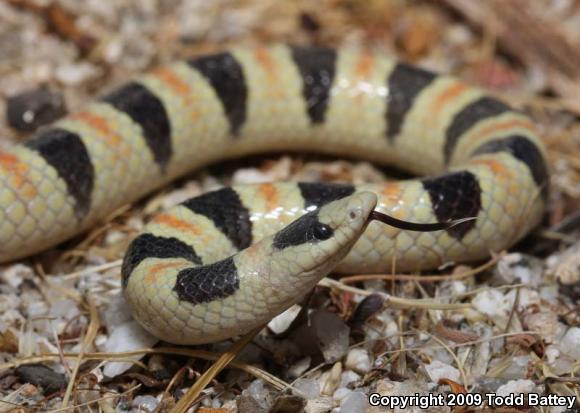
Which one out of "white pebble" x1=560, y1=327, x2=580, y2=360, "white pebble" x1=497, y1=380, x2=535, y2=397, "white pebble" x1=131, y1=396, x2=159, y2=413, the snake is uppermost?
the snake

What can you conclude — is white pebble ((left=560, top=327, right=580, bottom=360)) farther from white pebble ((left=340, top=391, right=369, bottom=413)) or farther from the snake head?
the snake head

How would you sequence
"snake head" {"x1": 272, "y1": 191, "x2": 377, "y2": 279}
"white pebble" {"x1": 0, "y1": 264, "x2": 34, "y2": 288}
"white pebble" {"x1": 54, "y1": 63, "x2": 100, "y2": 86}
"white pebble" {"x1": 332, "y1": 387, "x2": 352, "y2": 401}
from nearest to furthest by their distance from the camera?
"snake head" {"x1": 272, "y1": 191, "x2": 377, "y2": 279}
"white pebble" {"x1": 332, "y1": 387, "x2": 352, "y2": 401}
"white pebble" {"x1": 0, "y1": 264, "x2": 34, "y2": 288}
"white pebble" {"x1": 54, "y1": 63, "x2": 100, "y2": 86}

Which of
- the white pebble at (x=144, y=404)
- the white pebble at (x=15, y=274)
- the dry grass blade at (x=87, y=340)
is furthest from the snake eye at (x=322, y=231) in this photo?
the white pebble at (x=15, y=274)

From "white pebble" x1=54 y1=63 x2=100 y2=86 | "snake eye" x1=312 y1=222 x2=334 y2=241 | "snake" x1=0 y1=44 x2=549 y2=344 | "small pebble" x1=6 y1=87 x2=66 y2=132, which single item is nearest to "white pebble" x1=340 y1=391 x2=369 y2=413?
"snake" x1=0 y1=44 x2=549 y2=344

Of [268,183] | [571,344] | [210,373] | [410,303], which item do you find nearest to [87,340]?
[210,373]

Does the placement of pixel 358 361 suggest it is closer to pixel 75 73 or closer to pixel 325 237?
pixel 325 237

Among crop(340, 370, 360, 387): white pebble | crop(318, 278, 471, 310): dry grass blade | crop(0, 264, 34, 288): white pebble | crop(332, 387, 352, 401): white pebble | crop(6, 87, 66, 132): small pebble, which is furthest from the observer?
crop(6, 87, 66, 132): small pebble

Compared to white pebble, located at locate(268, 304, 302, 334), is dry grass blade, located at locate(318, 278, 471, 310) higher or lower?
higher

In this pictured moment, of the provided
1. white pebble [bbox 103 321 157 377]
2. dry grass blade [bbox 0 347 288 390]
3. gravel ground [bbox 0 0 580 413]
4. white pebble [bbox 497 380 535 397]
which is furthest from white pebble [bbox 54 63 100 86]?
white pebble [bbox 497 380 535 397]

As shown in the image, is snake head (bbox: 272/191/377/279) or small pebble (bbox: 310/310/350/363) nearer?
snake head (bbox: 272/191/377/279)
